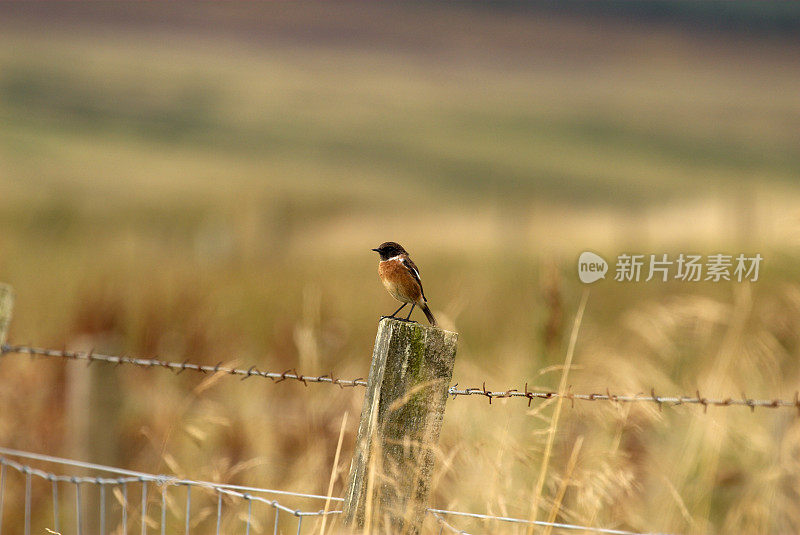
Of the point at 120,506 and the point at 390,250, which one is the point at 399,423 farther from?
the point at 120,506

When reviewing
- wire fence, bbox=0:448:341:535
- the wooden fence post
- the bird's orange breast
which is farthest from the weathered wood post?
wire fence, bbox=0:448:341:535

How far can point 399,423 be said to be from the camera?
7.25 feet

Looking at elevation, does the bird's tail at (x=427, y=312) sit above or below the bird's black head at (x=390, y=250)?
below

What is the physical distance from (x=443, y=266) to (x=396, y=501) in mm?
13644

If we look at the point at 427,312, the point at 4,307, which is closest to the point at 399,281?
the point at 427,312

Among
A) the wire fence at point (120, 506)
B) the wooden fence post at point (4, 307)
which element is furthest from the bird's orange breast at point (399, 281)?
the wire fence at point (120, 506)

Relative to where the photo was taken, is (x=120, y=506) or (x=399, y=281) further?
(x=120, y=506)

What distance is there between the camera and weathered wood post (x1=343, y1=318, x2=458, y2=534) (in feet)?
7.21

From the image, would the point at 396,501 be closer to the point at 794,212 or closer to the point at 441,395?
the point at 441,395

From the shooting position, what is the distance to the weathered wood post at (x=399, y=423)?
2197 millimetres

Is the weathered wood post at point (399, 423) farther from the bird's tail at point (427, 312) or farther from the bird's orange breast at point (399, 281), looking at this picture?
the bird's tail at point (427, 312)

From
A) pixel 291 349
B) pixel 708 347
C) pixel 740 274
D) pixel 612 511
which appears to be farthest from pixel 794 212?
pixel 291 349

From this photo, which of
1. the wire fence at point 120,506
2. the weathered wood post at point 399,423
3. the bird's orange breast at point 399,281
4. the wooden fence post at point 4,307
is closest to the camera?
the weathered wood post at point 399,423

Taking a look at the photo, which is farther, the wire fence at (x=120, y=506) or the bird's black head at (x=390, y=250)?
the wire fence at (x=120, y=506)
